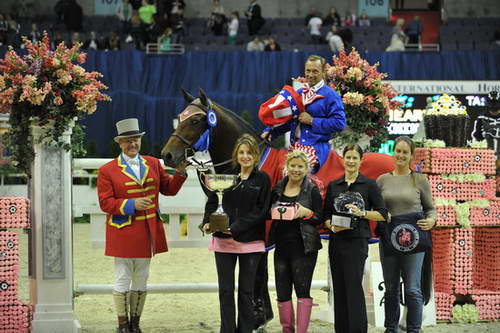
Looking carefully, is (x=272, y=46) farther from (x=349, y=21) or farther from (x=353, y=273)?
(x=353, y=273)

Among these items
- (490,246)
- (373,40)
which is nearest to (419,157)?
(490,246)

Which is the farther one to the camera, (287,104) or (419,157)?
(419,157)

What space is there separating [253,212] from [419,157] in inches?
79.7

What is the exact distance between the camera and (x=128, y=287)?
583cm

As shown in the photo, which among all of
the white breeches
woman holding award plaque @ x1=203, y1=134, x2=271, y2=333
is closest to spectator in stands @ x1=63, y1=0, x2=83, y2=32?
the white breeches

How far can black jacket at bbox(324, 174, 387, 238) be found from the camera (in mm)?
5355

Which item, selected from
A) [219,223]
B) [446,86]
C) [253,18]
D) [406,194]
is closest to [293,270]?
[219,223]

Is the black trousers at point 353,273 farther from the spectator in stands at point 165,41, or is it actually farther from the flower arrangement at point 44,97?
the spectator in stands at point 165,41

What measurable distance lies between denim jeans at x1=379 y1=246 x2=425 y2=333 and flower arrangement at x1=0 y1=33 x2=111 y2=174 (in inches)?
95.3

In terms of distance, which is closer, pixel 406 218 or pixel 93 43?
pixel 406 218

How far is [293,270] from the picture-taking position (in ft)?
17.5

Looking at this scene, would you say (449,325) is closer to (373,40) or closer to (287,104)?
(287,104)

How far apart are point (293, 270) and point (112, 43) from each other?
14453 mm

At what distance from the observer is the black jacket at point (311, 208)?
17.3 ft
